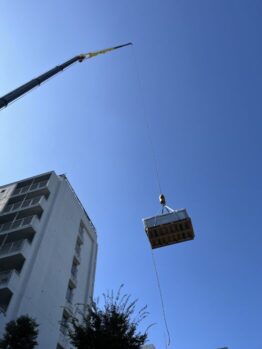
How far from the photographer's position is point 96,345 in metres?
13.4

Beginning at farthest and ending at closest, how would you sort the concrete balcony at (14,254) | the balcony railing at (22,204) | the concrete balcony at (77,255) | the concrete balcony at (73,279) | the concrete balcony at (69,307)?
the concrete balcony at (77,255)
the concrete balcony at (73,279)
the balcony railing at (22,204)
the concrete balcony at (69,307)
the concrete balcony at (14,254)

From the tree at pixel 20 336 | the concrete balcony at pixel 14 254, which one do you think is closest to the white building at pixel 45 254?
the concrete balcony at pixel 14 254

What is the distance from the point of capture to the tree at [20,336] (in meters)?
15.2

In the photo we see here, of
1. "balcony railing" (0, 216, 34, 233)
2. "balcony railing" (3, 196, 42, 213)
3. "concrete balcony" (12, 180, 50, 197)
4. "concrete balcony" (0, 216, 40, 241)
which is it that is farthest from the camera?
"concrete balcony" (12, 180, 50, 197)

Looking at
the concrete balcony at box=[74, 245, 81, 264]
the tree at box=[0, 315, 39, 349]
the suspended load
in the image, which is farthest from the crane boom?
the concrete balcony at box=[74, 245, 81, 264]

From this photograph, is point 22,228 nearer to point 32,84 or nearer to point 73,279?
point 73,279

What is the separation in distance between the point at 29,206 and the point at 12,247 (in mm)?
4554

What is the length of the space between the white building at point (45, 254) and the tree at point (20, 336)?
13.5 feet

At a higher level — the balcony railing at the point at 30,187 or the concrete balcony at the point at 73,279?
the balcony railing at the point at 30,187

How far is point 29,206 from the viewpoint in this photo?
91.5 ft

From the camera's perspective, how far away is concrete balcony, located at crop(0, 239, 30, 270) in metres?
23.2

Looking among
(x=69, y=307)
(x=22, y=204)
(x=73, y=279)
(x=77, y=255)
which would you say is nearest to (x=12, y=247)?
(x=22, y=204)

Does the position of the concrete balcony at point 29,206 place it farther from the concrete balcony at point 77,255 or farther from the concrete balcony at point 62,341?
the concrete balcony at point 62,341

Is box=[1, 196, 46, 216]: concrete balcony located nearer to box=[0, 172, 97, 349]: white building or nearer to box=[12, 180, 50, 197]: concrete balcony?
box=[0, 172, 97, 349]: white building
